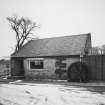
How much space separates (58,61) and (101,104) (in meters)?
7.91

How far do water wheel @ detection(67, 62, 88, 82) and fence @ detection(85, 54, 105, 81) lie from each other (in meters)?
0.62

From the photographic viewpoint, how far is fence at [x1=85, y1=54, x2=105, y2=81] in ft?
35.8

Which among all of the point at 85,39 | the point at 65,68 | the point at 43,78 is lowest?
the point at 43,78

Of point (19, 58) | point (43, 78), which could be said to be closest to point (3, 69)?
point (19, 58)

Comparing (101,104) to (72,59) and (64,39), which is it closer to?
(72,59)

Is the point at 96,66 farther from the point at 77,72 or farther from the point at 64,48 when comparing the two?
the point at 64,48

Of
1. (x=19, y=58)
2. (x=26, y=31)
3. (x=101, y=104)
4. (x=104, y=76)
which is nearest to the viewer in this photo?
(x=101, y=104)

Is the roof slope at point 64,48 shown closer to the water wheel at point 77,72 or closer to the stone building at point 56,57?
the stone building at point 56,57

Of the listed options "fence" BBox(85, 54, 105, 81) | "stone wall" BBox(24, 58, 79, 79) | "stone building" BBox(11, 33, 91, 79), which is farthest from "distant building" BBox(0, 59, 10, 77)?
"fence" BBox(85, 54, 105, 81)

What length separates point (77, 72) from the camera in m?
11.6

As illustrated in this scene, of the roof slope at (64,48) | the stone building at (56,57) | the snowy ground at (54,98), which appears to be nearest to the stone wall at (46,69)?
the stone building at (56,57)

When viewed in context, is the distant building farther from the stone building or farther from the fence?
the fence

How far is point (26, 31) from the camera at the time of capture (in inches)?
957

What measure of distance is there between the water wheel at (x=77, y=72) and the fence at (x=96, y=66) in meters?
0.62
